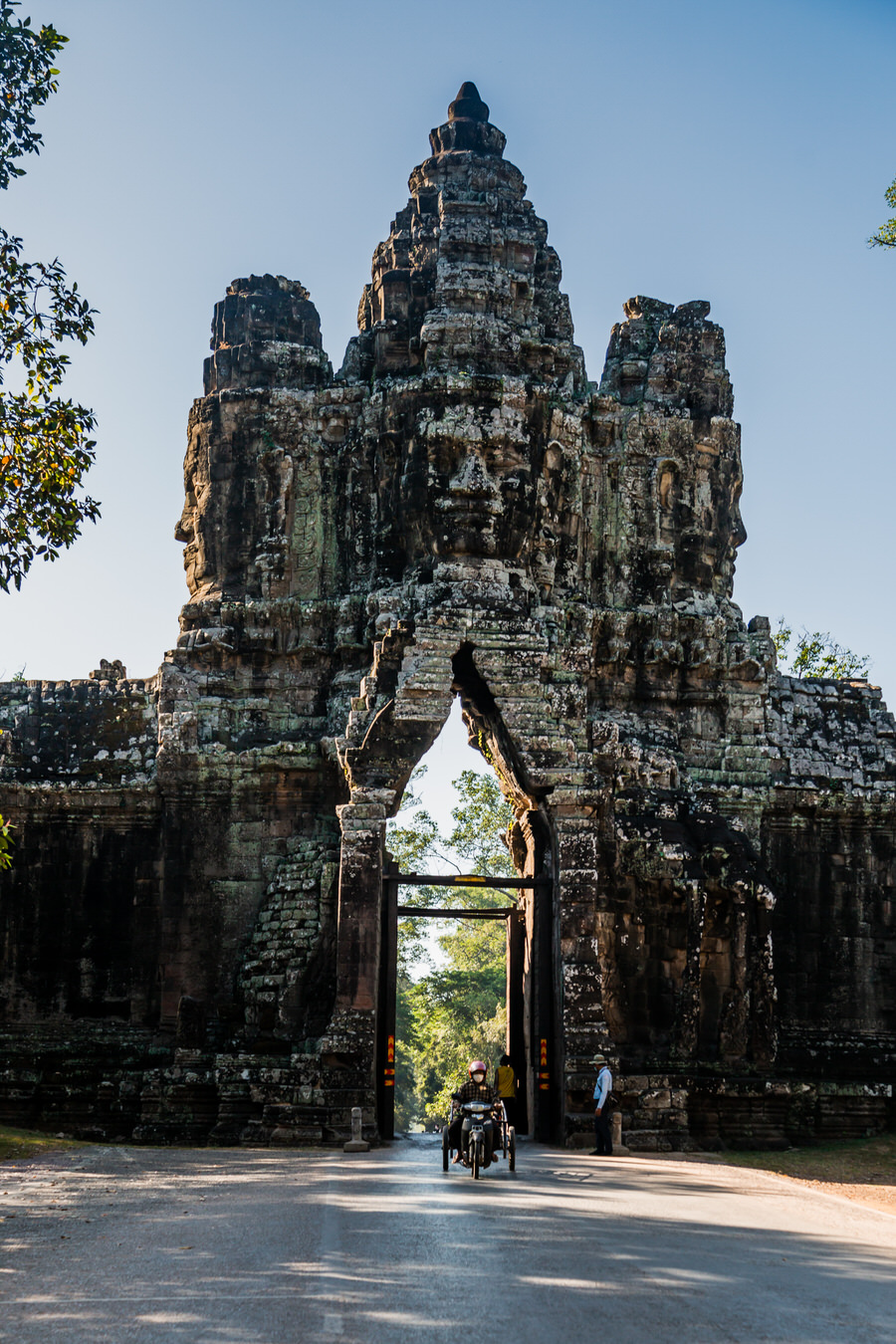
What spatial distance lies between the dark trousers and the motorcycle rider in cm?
257

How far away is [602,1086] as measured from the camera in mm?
17047

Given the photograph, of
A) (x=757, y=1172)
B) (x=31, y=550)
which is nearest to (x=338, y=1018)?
(x=757, y=1172)

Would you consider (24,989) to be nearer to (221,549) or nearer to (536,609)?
(221,549)

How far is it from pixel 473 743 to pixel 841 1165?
8389 mm

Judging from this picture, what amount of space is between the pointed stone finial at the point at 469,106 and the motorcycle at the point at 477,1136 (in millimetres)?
17216

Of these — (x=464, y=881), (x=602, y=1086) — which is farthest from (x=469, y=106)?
(x=602, y=1086)

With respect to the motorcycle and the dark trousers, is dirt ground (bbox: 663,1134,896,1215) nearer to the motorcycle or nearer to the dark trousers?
the dark trousers

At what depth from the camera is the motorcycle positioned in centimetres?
1416

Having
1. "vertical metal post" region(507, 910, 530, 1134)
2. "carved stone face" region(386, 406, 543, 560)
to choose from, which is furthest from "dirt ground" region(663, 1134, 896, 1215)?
"carved stone face" region(386, 406, 543, 560)

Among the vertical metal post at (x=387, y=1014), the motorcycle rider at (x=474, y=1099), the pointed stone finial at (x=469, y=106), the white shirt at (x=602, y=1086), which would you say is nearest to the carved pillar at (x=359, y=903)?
the vertical metal post at (x=387, y=1014)

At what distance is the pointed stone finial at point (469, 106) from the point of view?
25.5m

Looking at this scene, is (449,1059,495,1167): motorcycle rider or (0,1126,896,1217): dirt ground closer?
(449,1059,495,1167): motorcycle rider

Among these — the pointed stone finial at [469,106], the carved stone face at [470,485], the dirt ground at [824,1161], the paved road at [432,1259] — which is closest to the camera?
the paved road at [432,1259]

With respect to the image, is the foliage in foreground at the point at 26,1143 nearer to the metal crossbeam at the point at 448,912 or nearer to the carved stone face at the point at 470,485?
the metal crossbeam at the point at 448,912
